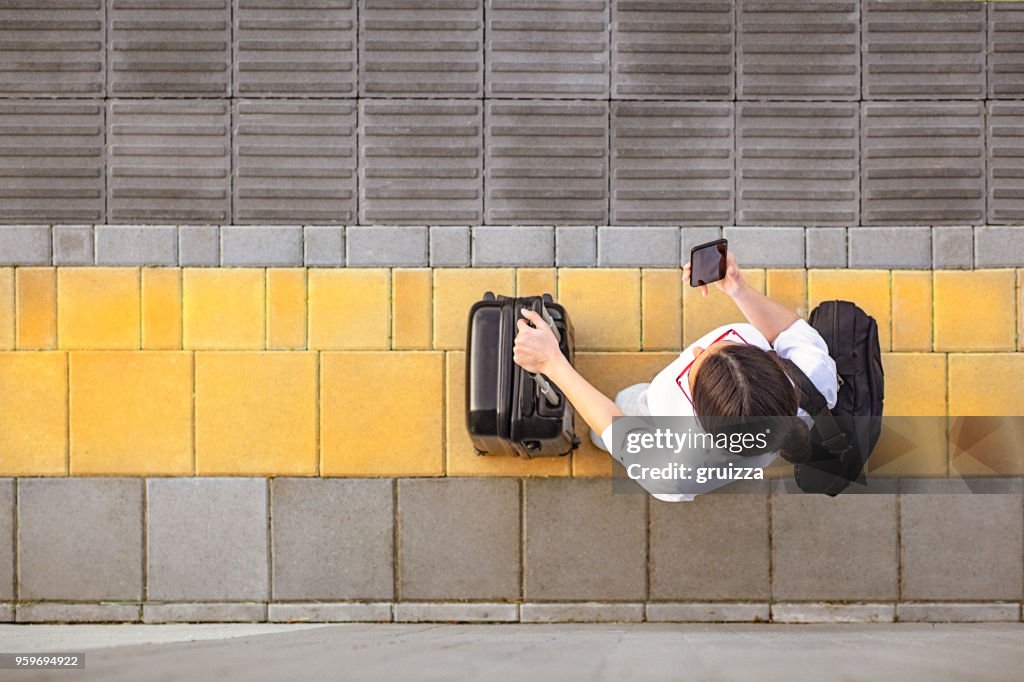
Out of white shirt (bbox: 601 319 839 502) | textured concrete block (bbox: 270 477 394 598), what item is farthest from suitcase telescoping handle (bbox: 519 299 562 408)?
textured concrete block (bbox: 270 477 394 598)

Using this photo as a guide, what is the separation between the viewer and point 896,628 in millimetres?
3264

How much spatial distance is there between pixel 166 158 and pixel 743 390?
308 cm

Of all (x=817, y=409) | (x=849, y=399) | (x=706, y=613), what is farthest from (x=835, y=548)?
(x=817, y=409)

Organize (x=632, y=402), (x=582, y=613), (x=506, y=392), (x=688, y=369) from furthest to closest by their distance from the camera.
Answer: (x=582, y=613)
(x=632, y=402)
(x=506, y=392)
(x=688, y=369)

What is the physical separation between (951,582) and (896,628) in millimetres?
390

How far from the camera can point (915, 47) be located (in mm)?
3361

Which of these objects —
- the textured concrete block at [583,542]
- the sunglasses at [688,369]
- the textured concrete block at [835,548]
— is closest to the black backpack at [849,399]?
the sunglasses at [688,369]

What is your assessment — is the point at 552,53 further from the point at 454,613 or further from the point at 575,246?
the point at 454,613

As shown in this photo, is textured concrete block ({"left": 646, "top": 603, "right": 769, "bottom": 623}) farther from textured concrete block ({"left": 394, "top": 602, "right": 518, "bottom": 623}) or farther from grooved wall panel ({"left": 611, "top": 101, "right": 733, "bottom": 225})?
grooved wall panel ({"left": 611, "top": 101, "right": 733, "bottom": 225})

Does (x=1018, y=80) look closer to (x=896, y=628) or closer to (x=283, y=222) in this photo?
(x=896, y=628)

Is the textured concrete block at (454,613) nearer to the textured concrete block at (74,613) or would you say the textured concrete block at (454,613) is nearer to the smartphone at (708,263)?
the textured concrete block at (74,613)

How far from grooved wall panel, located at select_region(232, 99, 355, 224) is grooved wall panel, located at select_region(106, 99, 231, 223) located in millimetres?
110

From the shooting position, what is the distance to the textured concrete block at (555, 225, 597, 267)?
3348 millimetres

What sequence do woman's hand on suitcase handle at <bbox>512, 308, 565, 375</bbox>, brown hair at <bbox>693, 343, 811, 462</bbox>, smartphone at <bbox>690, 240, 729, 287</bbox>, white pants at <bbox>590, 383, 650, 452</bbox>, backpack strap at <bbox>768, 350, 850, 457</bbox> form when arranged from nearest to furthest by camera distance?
brown hair at <bbox>693, 343, 811, 462</bbox>, backpack strap at <bbox>768, 350, 850, 457</bbox>, woman's hand on suitcase handle at <bbox>512, 308, 565, 375</bbox>, smartphone at <bbox>690, 240, 729, 287</bbox>, white pants at <bbox>590, 383, 650, 452</bbox>
